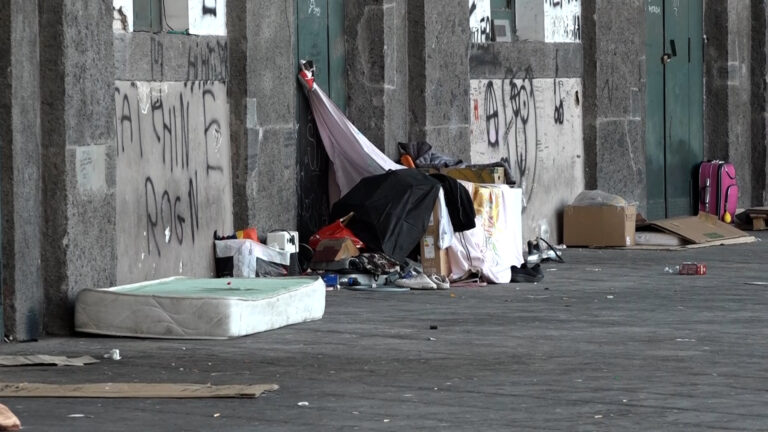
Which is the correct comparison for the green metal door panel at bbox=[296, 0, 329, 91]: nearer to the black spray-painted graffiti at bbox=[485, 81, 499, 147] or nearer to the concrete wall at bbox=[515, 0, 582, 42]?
the black spray-painted graffiti at bbox=[485, 81, 499, 147]

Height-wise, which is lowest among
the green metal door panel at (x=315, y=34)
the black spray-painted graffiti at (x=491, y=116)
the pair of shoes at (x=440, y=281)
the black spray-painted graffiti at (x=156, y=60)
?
the pair of shoes at (x=440, y=281)

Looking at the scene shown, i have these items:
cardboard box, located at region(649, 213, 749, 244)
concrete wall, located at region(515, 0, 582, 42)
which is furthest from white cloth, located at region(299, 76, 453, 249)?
cardboard box, located at region(649, 213, 749, 244)

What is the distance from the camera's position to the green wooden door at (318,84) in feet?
43.4

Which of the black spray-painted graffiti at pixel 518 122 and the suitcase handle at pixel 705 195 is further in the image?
the suitcase handle at pixel 705 195

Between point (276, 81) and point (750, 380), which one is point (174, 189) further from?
point (750, 380)

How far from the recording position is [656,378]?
25.2 feet

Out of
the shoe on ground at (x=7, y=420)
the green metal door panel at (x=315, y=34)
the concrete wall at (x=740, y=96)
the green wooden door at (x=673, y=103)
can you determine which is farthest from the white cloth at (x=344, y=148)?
the concrete wall at (x=740, y=96)

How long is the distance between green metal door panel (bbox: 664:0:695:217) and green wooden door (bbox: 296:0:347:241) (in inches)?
243

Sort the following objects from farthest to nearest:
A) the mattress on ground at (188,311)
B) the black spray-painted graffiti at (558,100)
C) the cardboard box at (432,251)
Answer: the black spray-painted graffiti at (558,100)
the cardboard box at (432,251)
the mattress on ground at (188,311)

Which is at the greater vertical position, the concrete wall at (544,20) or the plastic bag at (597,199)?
the concrete wall at (544,20)

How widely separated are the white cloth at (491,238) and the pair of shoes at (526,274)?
46mm

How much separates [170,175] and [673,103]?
366 inches

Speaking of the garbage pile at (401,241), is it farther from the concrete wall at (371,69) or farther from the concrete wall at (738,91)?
the concrete wall at (738,91)

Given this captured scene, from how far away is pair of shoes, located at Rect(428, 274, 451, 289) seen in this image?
1206cm
